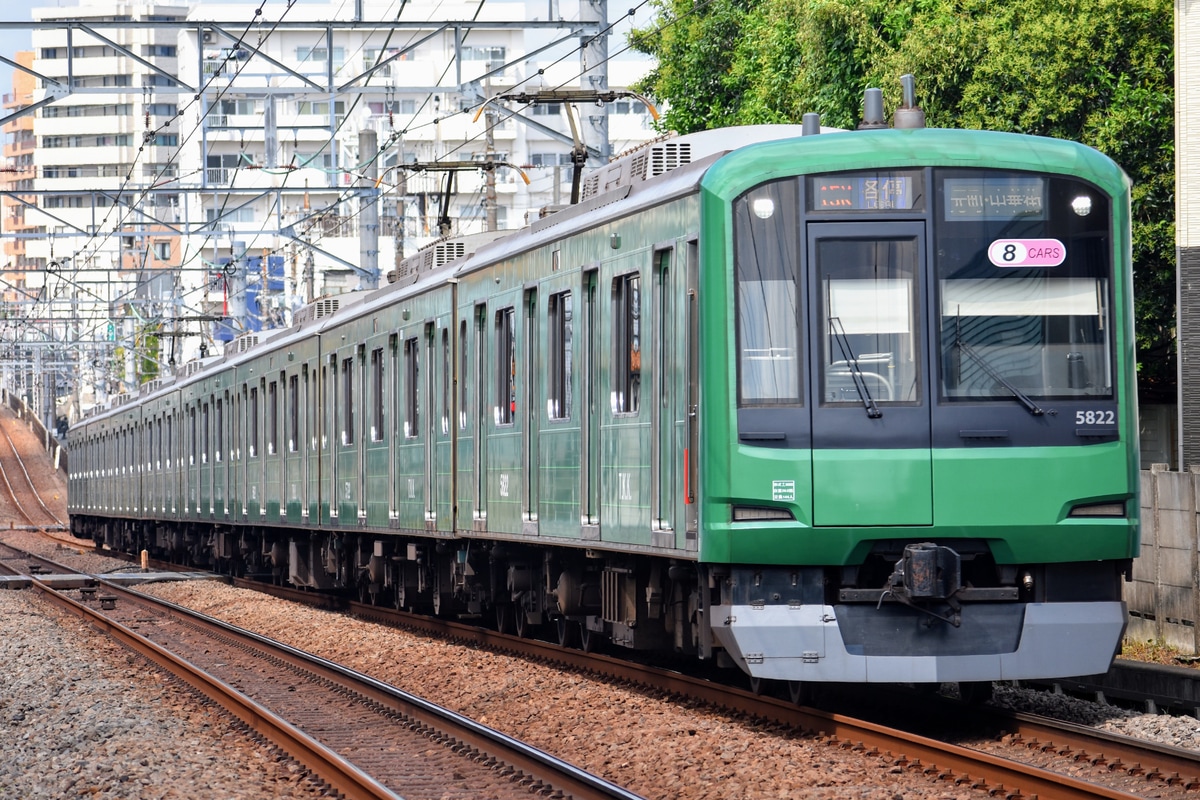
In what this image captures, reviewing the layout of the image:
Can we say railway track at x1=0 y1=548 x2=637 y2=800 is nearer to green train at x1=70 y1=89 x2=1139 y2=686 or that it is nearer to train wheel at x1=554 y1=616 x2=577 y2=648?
green train at x1=70 y1=89 x2=1139 y2=686

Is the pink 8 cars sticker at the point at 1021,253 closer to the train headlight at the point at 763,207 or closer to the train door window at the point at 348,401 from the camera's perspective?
the train headlight at the point at 763,207

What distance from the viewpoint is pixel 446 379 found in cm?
1564

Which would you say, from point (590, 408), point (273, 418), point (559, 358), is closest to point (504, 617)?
point (559, 358)

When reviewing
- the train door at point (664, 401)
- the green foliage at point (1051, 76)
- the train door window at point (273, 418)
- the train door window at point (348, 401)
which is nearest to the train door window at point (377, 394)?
the train door window at point (348, 401)

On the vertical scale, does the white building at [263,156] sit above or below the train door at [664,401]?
above

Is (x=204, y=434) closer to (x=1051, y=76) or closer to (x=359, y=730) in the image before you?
(x=1051, y=76)

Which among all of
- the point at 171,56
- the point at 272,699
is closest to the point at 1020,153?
the point at 272,699

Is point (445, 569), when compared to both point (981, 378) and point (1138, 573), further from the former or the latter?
point (981, 378)

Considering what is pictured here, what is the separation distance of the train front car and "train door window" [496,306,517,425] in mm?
4253

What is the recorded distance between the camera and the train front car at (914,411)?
9367 mm

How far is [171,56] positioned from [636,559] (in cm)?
12236

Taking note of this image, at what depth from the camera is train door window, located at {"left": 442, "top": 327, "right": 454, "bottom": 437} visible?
15.6 metres

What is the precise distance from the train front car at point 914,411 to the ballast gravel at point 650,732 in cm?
54

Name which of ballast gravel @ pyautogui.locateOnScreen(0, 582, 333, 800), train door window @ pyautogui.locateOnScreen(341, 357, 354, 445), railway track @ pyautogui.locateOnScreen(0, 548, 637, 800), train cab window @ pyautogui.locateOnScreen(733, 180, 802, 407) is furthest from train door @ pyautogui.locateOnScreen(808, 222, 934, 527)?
train door window @ pyautogui.locateOnScreen(341, 357, 354, 445)
